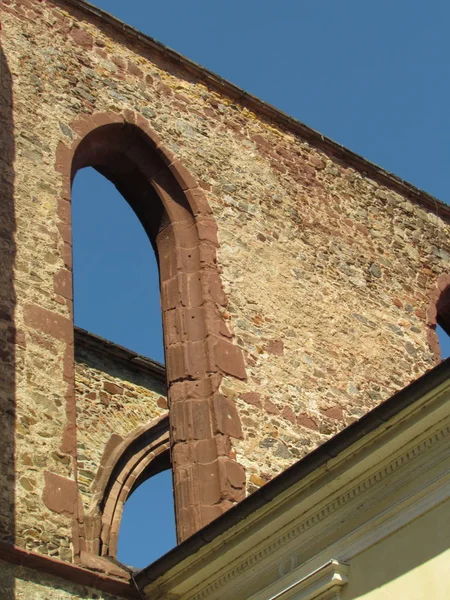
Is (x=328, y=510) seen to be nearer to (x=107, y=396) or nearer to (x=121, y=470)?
(x=121, y=470)

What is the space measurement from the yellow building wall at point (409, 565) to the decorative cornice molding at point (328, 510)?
34 cm

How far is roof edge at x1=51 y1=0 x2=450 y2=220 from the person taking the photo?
34.7 ft

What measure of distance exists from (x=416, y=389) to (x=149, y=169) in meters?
4.35

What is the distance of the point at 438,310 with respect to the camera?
11875 millimetres

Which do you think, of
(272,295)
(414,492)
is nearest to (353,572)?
Answer: (414,492)

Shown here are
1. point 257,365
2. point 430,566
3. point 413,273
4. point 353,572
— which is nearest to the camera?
point 430,566

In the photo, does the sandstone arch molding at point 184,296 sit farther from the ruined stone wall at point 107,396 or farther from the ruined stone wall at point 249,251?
the ruined stone wall at point 107,396

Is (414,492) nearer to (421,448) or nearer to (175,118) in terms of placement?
(421,448)

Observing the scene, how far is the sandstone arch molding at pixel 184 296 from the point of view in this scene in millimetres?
8422

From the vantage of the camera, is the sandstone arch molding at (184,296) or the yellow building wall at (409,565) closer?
the yellow building wall at (409,565)

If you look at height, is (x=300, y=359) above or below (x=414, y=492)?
above

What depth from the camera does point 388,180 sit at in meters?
12.1

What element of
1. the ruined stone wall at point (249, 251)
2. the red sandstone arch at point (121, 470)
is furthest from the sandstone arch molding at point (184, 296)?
the red sandstone arch at point (121, 470)

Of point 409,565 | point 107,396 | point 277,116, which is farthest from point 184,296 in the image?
point 107,396
